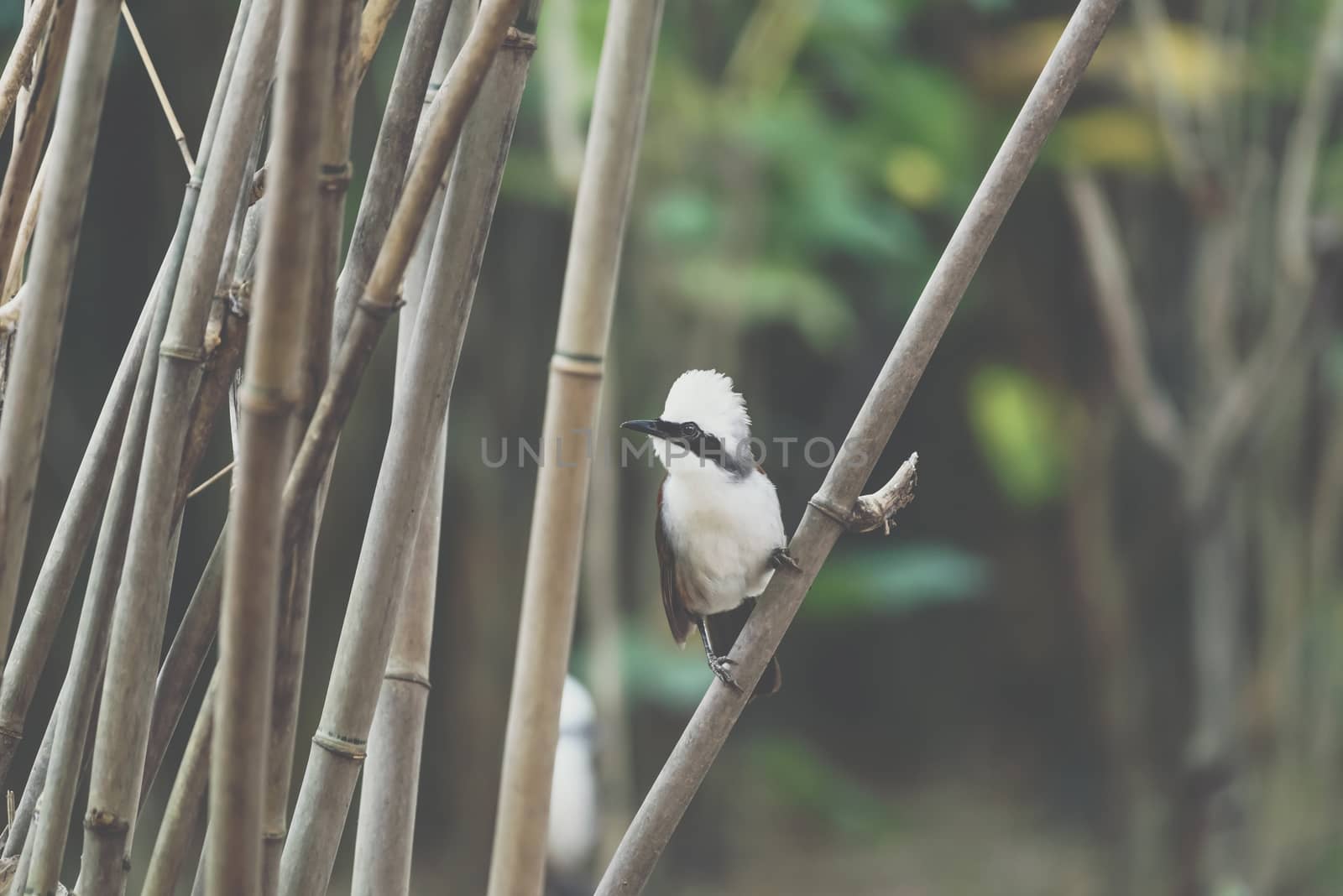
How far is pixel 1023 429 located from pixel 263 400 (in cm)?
376

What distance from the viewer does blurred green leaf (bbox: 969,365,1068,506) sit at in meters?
3.93

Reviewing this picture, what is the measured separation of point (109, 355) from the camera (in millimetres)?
3180

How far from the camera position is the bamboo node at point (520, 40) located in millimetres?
562

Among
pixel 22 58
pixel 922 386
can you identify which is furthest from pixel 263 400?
pixel 922 386

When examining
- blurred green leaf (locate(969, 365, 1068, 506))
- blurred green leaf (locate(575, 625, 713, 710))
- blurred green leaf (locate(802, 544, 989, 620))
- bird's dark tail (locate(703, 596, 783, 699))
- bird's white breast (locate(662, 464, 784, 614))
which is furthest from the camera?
blurred green leaf (locate(969, 365, 1068, 506))

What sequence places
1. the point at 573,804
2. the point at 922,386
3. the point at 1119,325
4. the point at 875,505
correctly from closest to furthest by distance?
the point at 875,505, the point at 573,804, the point at 1119,325, the point at 922,386

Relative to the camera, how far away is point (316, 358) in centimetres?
51

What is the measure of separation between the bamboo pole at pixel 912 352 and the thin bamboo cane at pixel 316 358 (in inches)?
7.5

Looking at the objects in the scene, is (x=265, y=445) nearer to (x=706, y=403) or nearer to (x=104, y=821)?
(x=104, y=821)

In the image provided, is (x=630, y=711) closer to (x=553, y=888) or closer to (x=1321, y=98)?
(x=553, y=888)

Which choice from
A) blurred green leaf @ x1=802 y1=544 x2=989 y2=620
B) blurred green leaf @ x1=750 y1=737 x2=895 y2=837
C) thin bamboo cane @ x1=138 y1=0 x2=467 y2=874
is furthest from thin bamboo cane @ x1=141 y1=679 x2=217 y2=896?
blurred green leaf @ x1=750 y1=737 x2=895 y2=837

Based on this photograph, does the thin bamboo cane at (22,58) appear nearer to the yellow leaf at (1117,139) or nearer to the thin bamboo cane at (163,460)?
the thin bamboo cane at (163,460)

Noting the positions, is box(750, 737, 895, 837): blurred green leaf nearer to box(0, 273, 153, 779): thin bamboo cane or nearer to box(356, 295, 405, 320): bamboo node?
box(0, 273, 153, 779): thin bamboo cane

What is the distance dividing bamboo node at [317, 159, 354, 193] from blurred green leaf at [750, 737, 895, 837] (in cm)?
394
